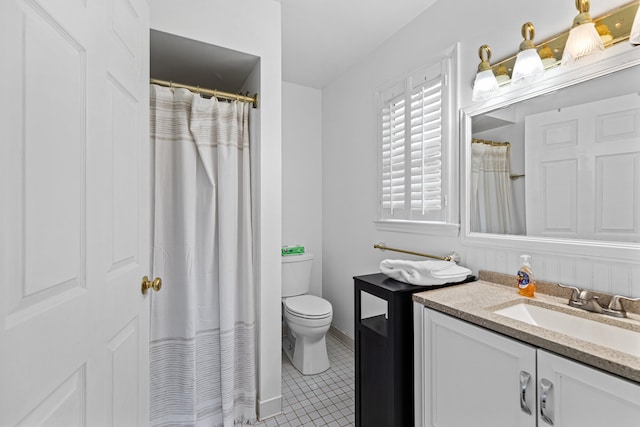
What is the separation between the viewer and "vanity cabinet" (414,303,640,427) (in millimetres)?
795

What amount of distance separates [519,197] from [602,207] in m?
0.32

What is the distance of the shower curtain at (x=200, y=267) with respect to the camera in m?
1.66

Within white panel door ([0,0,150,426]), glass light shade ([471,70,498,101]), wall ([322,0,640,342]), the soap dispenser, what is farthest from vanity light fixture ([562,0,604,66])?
white panel door ([0,0,150,426])

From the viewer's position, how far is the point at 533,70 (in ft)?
4.39

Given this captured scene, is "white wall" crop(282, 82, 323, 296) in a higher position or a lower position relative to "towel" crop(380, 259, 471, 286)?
higher

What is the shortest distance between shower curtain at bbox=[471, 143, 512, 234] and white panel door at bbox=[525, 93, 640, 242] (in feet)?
0.34

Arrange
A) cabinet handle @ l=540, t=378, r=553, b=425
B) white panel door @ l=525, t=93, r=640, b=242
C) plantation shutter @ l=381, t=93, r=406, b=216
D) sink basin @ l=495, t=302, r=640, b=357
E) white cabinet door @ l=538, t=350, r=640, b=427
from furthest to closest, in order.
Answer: plantation shutter @ l=381, t=93, r=406, b=216
white panel door @ l=525, t=93, r=640, b=242
sink basin @ l=495, t=302, r=640, b=357
cabinet handle @ l=540, t=378, r=553, b=425
white cabinet door @ l=538, t=350, r=640, b=427

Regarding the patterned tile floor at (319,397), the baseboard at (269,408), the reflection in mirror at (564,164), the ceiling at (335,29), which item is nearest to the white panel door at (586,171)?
the reflection in mirror at (564,164)

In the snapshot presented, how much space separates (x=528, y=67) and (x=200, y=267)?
1934 millimetres

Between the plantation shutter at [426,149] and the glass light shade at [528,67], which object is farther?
the plantation shutter at [426,149]

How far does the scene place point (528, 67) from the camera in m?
1.35

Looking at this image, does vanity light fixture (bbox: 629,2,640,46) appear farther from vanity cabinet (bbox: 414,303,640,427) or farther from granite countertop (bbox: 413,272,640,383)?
vanity cabinet (bbox: 414,303,640,427)

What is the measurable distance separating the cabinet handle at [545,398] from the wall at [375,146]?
0.57 metres

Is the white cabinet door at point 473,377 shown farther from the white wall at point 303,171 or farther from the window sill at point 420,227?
the white wall at point 303,171
